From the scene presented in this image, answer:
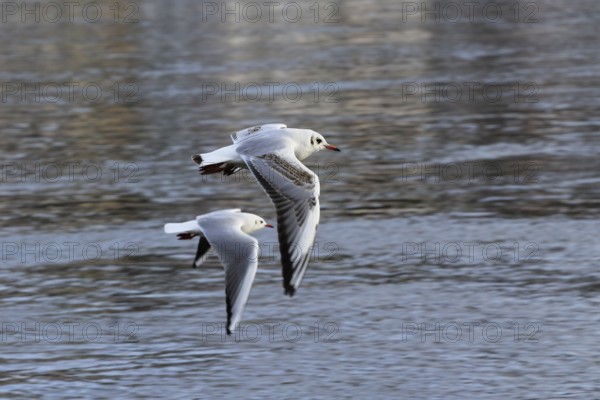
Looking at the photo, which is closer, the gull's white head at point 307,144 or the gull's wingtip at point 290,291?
the gull's wingtip at point 290,291

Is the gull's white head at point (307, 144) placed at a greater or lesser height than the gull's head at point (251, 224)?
greater

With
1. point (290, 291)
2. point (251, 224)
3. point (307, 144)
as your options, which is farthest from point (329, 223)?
point (290, 291)

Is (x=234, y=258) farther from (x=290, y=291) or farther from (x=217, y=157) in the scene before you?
(x=290, y=291)

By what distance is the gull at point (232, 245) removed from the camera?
9445 millimetres

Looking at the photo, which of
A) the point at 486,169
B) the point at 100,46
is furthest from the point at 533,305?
the point at 100,46

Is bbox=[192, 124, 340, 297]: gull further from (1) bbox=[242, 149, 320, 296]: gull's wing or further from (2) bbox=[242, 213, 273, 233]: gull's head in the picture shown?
(2) bbox=[242, 213, 273, 233]: gull's head

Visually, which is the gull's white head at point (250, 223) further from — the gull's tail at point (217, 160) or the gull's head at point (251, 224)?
the gull's tail at point (217, 160)

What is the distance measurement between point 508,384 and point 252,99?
1345 cm

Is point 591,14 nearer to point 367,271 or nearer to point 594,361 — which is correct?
point 367,271

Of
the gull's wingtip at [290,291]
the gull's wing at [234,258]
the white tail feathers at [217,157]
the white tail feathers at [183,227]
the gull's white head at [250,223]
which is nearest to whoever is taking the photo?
the gull's wingtip at [290,291]

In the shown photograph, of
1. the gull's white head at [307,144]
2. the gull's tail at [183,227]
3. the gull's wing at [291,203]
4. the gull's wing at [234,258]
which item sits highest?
the gull's white head at [307,144]

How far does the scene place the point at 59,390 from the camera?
9828mm

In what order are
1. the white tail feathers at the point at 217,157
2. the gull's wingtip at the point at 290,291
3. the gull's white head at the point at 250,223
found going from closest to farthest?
1. the gull's wingtip at the point at 290,291
2. the white tail feathers at the point at 217,157
3. the gull's white head at the point at 250,223

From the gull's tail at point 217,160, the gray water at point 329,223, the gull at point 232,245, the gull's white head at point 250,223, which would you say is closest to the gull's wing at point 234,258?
the gull at point 232,245
